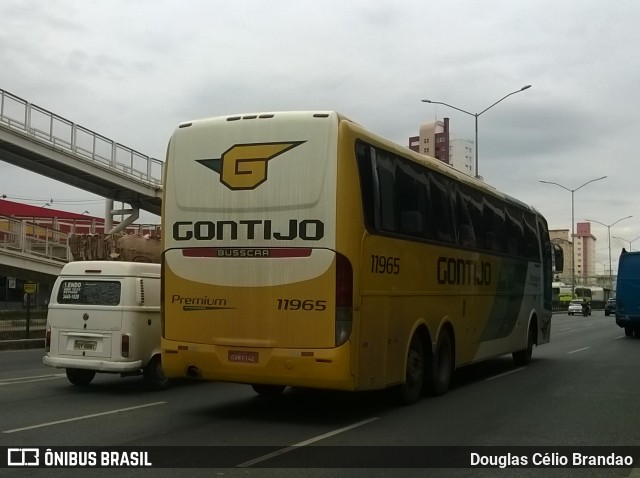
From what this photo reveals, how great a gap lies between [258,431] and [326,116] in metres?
3.83

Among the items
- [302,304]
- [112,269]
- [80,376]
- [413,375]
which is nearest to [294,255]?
[302,304]

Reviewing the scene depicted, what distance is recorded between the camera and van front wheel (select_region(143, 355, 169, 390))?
1136 centimetres

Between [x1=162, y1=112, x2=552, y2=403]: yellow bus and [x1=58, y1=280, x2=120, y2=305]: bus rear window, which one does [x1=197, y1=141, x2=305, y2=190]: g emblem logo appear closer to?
[x1=162, y1=112, x2=552, y2=403]: yellow bus

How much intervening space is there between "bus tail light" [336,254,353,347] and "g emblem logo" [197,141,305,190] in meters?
1.48

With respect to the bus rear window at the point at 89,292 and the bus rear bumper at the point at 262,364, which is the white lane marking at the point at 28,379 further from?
the bus rear bumper at the point at 262,364

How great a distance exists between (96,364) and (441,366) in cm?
535

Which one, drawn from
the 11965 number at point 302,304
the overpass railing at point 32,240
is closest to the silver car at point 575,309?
the overpass railing at point 32,240

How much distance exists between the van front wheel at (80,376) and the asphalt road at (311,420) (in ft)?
0.49

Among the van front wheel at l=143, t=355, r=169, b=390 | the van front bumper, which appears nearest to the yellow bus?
the van front bumper

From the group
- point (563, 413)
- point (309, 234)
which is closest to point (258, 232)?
point (309, 234)

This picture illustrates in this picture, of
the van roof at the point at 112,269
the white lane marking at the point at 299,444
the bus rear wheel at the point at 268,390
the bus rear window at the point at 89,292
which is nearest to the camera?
the white lane marking at the point at 299,444

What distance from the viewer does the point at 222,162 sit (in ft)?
29.5

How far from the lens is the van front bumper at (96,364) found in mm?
10758

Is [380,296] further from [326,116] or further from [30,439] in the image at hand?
[30,439]
